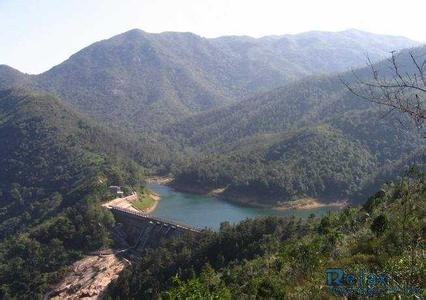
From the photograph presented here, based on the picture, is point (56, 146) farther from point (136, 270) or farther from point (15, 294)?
A: point (136, 270)

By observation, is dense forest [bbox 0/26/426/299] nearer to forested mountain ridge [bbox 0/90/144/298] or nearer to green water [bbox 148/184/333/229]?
forested mountain ridge [bbox 0/90/144/298]

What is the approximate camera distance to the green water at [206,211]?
86100 millimetres

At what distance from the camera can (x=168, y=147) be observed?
18038 centimetres

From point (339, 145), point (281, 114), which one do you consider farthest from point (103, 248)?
point (281, 114)

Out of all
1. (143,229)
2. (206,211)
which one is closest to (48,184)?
(206,211)

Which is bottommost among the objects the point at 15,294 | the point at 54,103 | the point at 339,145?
the point at 15,294

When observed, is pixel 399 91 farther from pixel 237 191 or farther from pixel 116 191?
pixel 237 191

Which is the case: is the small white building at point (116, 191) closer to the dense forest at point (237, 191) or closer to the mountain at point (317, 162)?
the dense forest at point (237, 191)

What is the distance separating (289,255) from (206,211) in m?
70.2

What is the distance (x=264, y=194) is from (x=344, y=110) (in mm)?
63589

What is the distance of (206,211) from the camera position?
93750mm

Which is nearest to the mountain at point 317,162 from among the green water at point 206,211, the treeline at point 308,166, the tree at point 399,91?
the treeline at point 308,166

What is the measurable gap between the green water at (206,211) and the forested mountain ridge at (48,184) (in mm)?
10046

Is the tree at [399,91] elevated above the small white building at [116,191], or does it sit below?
above
